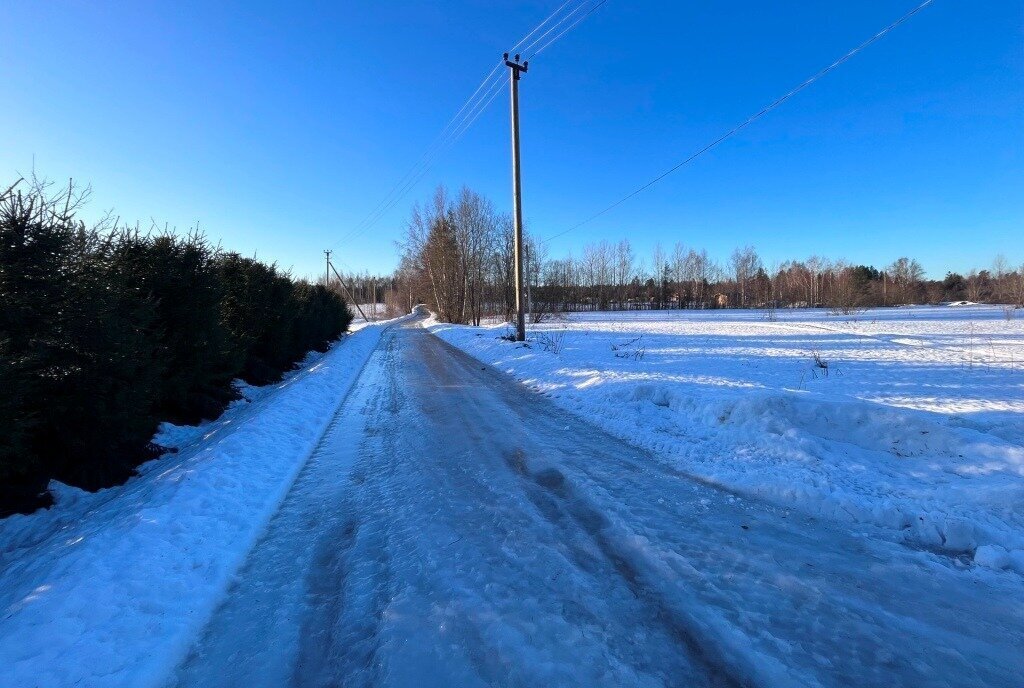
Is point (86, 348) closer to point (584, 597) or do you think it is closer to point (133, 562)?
point (133, 562)

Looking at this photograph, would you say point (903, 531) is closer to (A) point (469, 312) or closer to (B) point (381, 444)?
(B) point (381, 444)

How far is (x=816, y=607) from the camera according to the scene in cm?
275

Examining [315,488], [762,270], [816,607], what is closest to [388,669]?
[816,607]

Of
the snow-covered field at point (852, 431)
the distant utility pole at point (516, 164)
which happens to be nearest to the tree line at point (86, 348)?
the snow-covered field at point (852, 431)

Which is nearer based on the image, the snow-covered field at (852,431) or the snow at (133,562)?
the snow at (133,562)

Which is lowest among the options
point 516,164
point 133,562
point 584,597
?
point 584,597

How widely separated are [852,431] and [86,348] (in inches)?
368

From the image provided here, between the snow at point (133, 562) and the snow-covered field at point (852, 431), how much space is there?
460 cm

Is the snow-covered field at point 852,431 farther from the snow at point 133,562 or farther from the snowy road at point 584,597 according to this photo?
the snow at point 133,562

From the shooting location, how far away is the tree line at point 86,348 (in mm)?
4340

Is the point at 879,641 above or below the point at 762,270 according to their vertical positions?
below

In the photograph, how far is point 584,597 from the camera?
2.88 m

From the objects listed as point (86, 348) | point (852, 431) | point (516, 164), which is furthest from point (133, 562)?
point (516, 164)

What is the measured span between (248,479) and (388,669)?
3295mm
